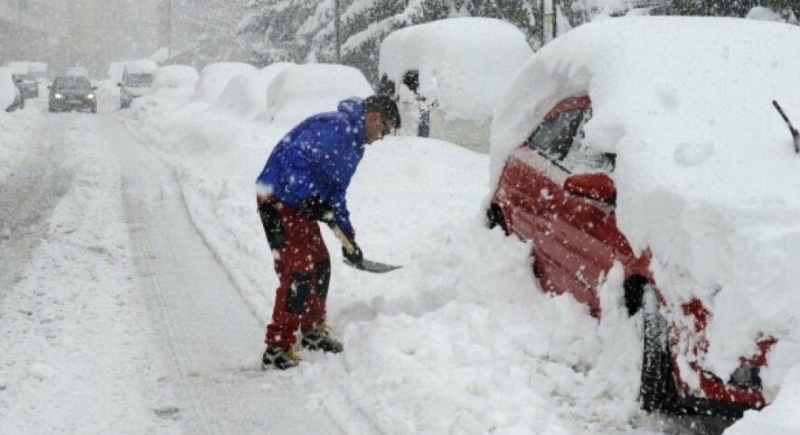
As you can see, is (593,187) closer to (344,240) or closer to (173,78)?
(344,240)

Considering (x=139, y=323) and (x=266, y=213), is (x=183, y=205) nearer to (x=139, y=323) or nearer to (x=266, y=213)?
(x=139, y=323)

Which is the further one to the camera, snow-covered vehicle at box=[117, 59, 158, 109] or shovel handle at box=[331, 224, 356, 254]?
snow-covered vehicle at box=[117, 59, 158, 109]

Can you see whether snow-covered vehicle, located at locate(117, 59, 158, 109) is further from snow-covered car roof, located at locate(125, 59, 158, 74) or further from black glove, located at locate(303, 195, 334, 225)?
black glove, located at locate(303, 195, 334, 225)

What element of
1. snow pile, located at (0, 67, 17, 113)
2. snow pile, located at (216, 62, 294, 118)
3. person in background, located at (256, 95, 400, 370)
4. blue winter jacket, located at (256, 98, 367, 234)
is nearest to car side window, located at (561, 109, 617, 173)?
person in background, located at (256, 95, 400, 370)

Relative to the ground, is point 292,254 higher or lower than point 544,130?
lower

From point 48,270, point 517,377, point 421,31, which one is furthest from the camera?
point 421,31

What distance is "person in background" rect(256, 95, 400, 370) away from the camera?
5.06 meters

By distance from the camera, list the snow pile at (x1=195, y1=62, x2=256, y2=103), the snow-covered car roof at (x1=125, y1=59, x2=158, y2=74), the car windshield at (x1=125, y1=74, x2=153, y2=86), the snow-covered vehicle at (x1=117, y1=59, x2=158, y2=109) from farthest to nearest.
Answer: the snow-covered car roof at (x1=125, y1=59, x2=158, y2=74) < the car windshield at (x1=125, y1=74, x2=153, y2=86) < the snow-covered vehicle at (x1=117, y1=59, x2=158, y2=109) < the snow pile at (x1=195, y1=62, x2=256, y2=103)

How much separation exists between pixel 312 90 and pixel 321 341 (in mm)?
12210

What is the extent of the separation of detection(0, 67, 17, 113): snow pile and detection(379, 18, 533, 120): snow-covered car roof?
15886 mm

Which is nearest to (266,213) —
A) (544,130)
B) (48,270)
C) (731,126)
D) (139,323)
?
(139,323)

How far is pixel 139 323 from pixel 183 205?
5.30m

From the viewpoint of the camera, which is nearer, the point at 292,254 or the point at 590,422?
the point at 590,422

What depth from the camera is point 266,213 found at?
5211mm
